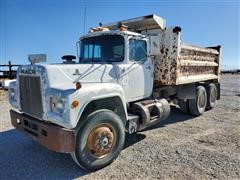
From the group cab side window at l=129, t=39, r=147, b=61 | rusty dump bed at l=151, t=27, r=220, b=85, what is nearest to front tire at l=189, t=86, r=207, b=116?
rusty dump bed at l=151, t=27, r=220, b=85

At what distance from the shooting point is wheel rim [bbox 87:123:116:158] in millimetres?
3963

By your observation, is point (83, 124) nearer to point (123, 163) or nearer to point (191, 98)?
point (123, 163)

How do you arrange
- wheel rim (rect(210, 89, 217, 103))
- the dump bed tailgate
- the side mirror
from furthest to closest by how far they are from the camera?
wheel rim (rect(210, 89, 217, 103)) < the dump bed tailgate < the side mirror

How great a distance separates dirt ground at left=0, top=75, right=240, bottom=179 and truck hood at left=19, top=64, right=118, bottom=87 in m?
1.56

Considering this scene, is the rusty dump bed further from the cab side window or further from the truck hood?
the truck hood

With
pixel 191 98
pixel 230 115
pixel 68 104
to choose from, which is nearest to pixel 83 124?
pixel 68 104

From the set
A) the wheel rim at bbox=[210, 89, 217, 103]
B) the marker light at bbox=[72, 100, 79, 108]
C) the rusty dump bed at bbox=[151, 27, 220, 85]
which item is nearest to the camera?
the marker light at bbox=[72, 100, 79, 108]

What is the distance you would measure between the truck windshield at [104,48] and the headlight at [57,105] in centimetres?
A: 183

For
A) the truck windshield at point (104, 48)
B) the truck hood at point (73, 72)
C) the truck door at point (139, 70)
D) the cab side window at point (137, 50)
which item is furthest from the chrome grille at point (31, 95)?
the cab side window at point (137, 50)

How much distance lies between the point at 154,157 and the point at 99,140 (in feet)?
4.04

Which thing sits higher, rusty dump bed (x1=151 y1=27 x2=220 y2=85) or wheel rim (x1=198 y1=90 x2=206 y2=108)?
rusty dump bed (x1=151 y1=27 x2=220 y2=85)

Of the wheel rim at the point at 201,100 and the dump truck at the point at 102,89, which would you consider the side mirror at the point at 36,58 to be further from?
the wheel rim at the point at 201,100

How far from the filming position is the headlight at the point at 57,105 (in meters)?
3.50

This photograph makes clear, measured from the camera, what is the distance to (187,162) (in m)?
4.29
